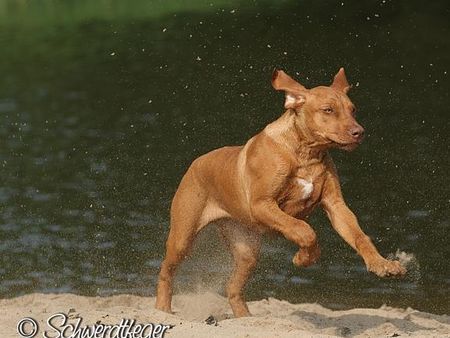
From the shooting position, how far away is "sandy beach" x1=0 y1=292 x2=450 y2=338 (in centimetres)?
915

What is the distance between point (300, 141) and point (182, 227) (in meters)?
1.52

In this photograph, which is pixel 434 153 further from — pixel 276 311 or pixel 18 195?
pixel 276 311

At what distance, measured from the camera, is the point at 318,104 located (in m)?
9.71

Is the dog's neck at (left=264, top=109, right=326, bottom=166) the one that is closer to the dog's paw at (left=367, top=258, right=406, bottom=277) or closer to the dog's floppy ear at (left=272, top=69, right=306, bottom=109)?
the dog's floppy ear at (left=272, top=69, right=306, bottom=109)

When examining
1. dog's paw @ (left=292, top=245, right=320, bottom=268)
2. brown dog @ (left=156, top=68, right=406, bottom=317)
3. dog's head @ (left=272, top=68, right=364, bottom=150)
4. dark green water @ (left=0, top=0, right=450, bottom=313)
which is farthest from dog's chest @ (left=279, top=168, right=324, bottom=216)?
dark green water @ (left=0, top=0, right=450, bottom=313)

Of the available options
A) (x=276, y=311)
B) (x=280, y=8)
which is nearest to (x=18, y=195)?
(x=276, y=311)

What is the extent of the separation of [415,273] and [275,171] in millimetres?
3723

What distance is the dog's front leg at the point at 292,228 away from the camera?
31.1 ft

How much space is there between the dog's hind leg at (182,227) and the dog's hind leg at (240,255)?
29cm

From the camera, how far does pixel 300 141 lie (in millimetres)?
9805

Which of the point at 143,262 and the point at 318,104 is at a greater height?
the point at 318,104

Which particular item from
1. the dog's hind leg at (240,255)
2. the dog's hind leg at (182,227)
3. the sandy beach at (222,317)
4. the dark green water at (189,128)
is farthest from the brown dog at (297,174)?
the dark green water at (189,128)

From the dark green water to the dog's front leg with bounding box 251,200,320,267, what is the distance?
2.28m

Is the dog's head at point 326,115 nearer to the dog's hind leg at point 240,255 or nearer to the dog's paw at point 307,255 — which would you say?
the dog's paw at point 307,255
